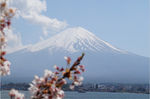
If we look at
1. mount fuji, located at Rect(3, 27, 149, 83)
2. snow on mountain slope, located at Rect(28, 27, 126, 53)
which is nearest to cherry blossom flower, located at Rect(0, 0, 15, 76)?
snow on mountain slope, located at Rect(28, 27, 126, 53)

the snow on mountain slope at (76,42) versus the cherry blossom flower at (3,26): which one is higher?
the snow on mountain slope at (76,42)

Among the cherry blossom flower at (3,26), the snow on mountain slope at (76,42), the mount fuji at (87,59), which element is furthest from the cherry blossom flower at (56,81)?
the mount fuji at (87,59)

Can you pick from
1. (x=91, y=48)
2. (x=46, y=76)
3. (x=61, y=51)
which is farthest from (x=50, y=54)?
(x=46, y=76)

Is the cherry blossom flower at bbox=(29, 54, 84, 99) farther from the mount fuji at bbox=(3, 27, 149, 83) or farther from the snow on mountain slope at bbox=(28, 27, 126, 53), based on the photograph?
the mount fuji at bbox=(3, 27, 149, 83)

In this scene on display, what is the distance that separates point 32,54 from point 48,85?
106183mm

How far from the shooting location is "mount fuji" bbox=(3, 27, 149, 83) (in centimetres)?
9712

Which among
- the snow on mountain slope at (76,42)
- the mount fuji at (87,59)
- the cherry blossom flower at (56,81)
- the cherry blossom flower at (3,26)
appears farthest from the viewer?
the mount fuji at (87,59)

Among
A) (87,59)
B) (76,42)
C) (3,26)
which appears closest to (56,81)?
(3,26)

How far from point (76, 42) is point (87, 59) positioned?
9.91m

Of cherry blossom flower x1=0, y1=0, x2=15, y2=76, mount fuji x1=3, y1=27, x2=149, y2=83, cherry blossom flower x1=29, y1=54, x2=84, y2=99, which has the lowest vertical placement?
cherry blossom flower x1=29, y1=54, x2=84, y2=99

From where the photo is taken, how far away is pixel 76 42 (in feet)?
314

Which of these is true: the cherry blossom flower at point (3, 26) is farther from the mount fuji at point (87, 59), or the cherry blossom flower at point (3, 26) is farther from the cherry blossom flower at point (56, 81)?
the mount fuji at point (87, 59)

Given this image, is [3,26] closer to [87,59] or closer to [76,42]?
[76,42]

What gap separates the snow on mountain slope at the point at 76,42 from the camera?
310 ft
